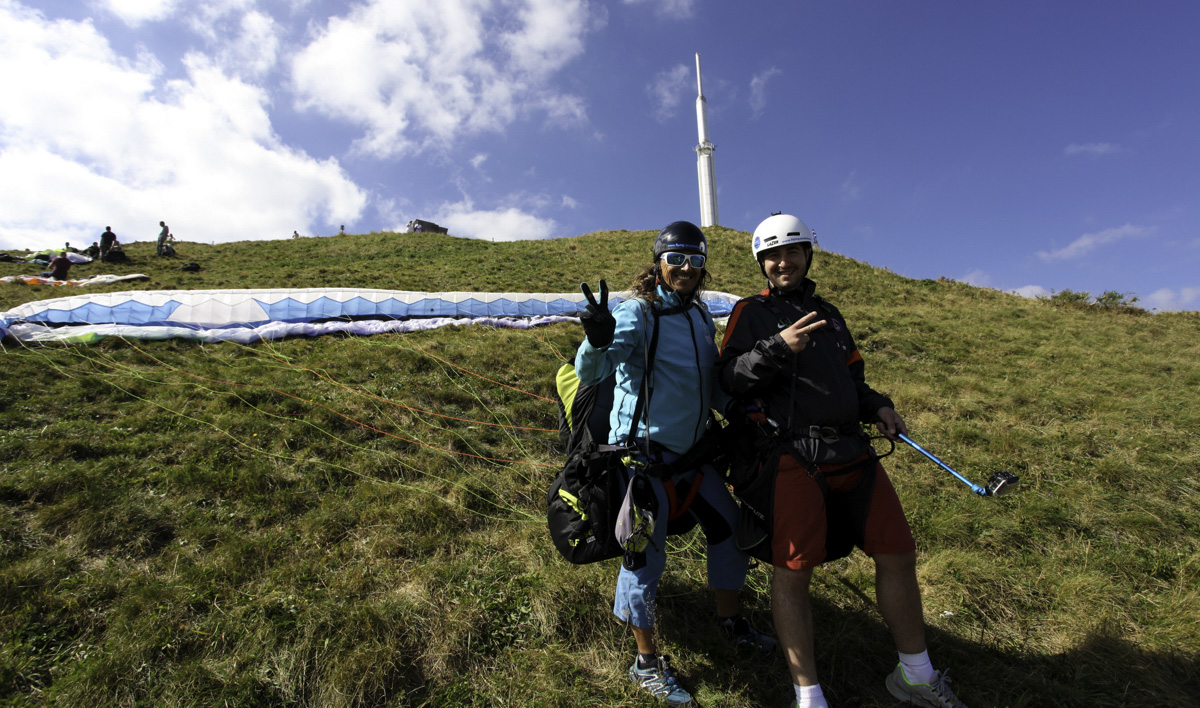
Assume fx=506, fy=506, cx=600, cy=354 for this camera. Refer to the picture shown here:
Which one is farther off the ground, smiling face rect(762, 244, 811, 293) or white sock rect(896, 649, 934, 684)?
smiling face rect(762, 244, 811, 293)

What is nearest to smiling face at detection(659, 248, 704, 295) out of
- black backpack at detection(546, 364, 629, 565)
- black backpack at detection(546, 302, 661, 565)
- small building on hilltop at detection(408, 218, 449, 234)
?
black backpack at detection(546, 302, 661, 565)

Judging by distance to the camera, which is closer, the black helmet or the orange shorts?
the orange shorts

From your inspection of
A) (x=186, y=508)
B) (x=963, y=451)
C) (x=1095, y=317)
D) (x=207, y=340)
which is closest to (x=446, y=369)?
(x=186, y=508)

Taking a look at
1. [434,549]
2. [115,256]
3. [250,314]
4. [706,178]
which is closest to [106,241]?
[115,256]

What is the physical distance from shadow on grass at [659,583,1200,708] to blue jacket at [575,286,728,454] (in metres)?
1.38

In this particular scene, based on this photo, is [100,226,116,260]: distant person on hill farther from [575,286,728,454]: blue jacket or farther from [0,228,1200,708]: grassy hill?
[575,286,728,454]: blue jacket

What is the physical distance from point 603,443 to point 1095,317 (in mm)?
21440

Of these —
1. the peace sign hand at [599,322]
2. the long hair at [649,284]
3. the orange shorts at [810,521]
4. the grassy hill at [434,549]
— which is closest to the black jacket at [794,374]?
the orange shorts at [810,521]

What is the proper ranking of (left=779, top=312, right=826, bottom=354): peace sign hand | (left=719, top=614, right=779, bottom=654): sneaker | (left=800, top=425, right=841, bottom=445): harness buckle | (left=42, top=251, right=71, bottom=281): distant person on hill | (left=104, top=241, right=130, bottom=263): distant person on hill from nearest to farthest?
(left=779, top=312, right=826, bottom=354): peace sign hand → (left=800, top=425, right=841, bottom=445): harness buckle → (left=719, top=614, right=779, bottom=654): sneaker → (left=42, top=251, right=71, bottom=281): distant person on hill → (left=104, top=241, right=130, bottom=263): distant person on hill

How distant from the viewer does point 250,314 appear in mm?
9703

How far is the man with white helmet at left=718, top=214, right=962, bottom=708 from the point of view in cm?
244

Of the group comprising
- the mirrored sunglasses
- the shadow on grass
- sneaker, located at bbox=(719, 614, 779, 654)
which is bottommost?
the shadow on grass

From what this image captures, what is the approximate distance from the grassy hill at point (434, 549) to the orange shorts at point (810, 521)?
3.22 feet

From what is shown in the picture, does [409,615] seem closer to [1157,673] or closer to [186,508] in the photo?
[186,508]
